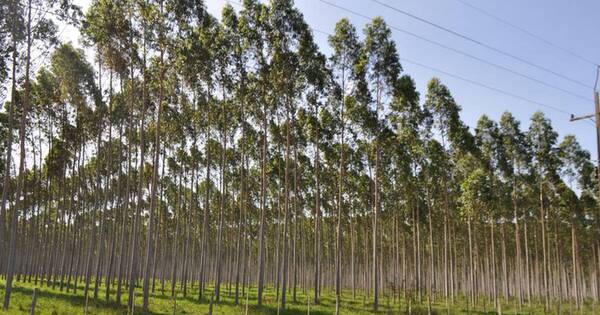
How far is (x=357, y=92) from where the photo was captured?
30469 mm

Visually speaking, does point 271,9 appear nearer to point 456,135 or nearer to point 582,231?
point 456,135

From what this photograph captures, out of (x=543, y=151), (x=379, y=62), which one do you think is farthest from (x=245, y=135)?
(x=543, y=151)

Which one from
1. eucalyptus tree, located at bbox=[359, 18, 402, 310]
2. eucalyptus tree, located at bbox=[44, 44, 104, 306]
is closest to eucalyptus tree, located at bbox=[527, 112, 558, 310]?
eucalyptus tree, located at bbox=[359, 18, 402, 310]

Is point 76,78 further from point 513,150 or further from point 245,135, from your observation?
point 513,150

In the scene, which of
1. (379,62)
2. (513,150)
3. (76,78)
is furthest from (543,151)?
(76,78)

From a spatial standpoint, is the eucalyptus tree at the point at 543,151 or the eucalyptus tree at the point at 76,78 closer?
the eucalyptus tree at the point at 76,78

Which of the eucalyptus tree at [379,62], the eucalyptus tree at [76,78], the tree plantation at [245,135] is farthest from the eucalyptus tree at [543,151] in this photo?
the eucalyptus tree at [76,78]

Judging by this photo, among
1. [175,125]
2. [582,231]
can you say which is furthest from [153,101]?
[582,231]

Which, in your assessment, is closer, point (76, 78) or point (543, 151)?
point (76, 78)

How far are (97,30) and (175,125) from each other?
26.4 ft

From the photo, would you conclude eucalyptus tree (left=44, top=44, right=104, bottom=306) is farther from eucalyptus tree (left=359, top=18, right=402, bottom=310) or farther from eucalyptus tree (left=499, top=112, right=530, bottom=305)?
eucalyptus tree (left=499, top=112, right=530, bottom=305)

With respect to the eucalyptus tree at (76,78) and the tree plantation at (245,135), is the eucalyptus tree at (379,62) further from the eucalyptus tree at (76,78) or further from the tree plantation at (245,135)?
the eucalyptus tree at (76,78)

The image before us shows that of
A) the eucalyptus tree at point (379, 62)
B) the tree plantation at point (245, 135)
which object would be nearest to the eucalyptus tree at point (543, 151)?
the tree plantation at point (245, 135)

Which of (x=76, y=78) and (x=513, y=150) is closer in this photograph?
(x=76, y=78)
